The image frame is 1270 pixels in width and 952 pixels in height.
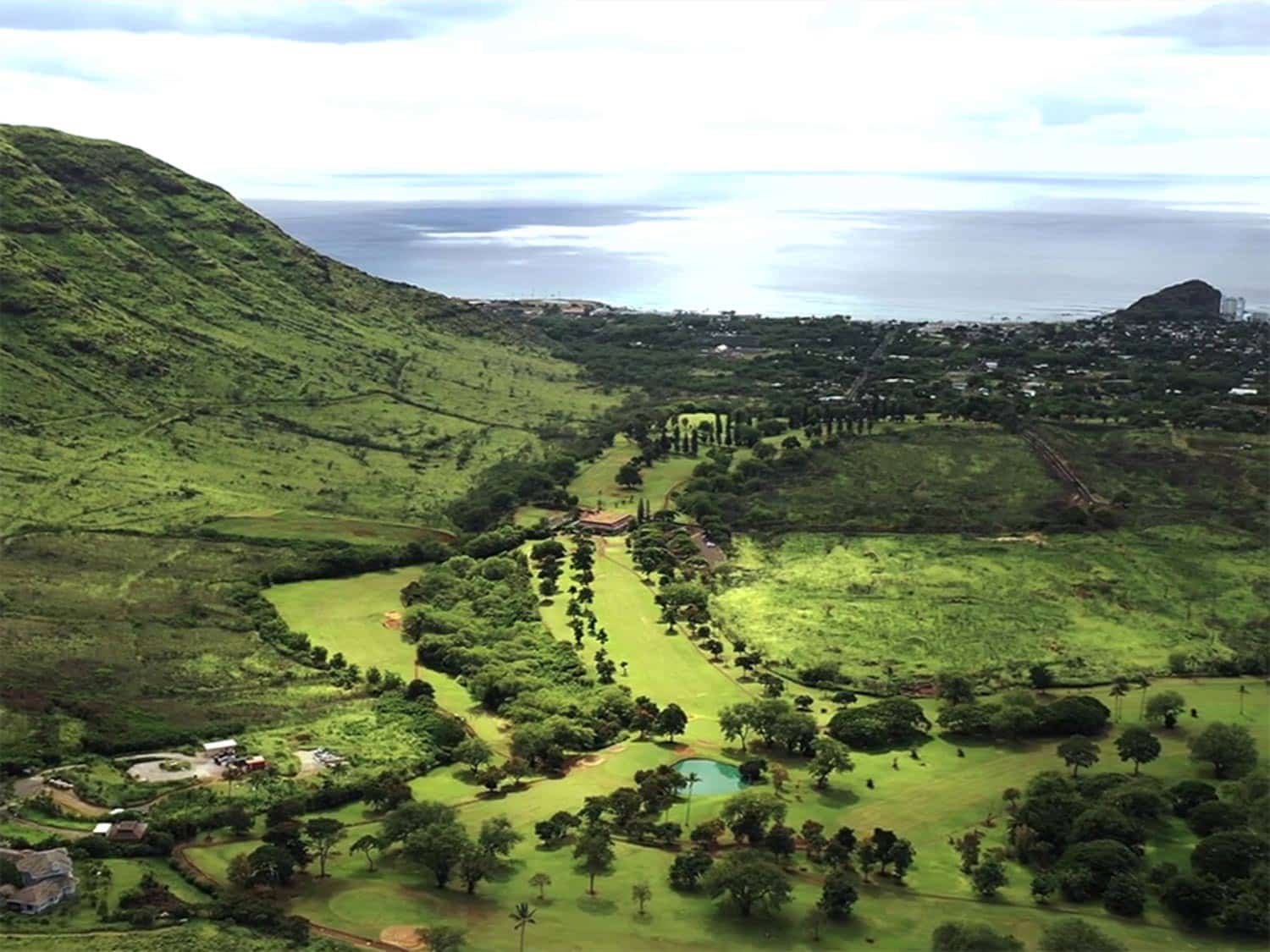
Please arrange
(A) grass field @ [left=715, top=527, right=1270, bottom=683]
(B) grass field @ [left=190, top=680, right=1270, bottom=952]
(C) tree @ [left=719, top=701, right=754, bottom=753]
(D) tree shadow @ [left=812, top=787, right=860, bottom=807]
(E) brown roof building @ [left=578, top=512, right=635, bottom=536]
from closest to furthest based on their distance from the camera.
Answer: (B) grass field @ [left=190, top=680, right=1270, bottom=952] → (D) tree shadow @ [left=812, top=787, right=860, bottom=807] → (C) tree @ [left=719, top=701, right=754, bottom=753] → (A) grass field @ [left=715, top=527, right=1270, bottom=683] → (E) brown roof building @ [left=578, top=512, right=635, bottom=536]

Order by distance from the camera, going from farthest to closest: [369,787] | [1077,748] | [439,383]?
[439,383] < [1077,748] < [369,787]

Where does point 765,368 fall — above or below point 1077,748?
above

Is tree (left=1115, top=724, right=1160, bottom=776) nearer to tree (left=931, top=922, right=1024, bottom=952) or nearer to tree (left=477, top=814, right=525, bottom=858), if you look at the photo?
tree (left=931, top=922, right=1024, bottom=952)

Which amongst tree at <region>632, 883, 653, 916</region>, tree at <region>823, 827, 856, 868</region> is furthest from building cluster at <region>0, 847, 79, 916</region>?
tree at <region>823, 827, 856, 868</region>

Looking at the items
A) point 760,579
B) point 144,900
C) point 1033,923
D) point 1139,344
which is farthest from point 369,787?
point 1139,344

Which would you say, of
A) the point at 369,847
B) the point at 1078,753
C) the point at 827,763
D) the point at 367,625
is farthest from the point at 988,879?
the point at 367,625

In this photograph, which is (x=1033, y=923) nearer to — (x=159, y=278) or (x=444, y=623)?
(x=444, y=623)

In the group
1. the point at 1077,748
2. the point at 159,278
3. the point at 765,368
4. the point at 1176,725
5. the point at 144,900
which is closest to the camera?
the point at 144,900
